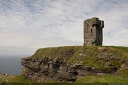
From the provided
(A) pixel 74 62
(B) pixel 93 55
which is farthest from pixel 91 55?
(A) pixel 74 62

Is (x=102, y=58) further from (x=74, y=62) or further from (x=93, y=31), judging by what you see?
(x=93, y=31)

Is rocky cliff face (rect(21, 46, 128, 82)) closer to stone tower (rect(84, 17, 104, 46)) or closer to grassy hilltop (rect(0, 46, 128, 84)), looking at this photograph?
grassy hilltop (rect(0, 46, 128, 84))

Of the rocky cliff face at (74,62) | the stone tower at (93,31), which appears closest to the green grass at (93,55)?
the rocky cliff face at (74,62)

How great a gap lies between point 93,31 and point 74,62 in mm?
14975

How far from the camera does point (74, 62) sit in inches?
1829

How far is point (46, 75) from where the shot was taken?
58.0 m

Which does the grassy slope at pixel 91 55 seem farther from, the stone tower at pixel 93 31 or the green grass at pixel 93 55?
the stone tower at pixel 93 31

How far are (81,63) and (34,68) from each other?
2535 centimetres

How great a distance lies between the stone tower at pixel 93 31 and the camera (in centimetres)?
5594

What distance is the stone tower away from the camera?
55938 millimetres

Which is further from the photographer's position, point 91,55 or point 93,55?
point 91,55

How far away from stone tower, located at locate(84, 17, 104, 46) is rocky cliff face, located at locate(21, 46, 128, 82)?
7.85m

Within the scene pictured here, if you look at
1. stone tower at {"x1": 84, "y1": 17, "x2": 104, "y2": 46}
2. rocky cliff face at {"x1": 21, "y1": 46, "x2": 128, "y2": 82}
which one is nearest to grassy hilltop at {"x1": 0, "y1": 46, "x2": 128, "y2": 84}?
rocky cliff face at {"x1": 21, "y1": 46, "x2": 128, "y2": 82}

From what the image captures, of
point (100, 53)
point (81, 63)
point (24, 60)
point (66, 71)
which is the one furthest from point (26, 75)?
point (100, 53)
